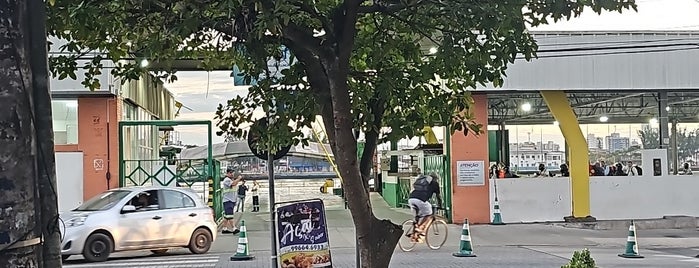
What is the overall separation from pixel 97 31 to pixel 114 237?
10686 mm

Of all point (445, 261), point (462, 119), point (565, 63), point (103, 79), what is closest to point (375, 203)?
point (565, 63)

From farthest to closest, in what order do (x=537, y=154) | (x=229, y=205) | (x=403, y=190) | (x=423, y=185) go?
1. (x=537, y=154)
2. (x=403, y=190)
3. (x=229, y=205)
4. (x=423, y=185)

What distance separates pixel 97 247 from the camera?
15.7 metres

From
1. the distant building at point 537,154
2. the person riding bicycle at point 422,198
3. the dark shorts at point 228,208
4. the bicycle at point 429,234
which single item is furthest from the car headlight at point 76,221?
the distant building at point 537,154

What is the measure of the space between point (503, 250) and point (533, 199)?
7.08 metres

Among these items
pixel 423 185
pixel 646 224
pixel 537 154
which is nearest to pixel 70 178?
pixel 423 185

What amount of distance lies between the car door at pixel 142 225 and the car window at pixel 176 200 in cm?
22

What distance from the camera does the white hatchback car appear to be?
51.2 ft

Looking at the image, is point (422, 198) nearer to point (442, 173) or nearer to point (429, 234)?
point (429, 234)

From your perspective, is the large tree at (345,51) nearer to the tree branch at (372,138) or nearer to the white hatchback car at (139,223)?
the tree branch at (372,138)

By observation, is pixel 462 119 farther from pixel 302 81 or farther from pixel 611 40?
pixel 611 40

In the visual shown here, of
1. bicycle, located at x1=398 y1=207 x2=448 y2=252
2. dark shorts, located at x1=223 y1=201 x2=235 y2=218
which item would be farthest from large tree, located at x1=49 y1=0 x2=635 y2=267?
dark shorts, located at x1=223 y1=201 x2=235 y2=218

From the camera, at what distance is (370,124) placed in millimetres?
6410

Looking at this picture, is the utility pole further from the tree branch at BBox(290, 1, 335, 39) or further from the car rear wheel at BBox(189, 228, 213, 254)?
the car rear wheel at BBox(189, 228, 213, 254)
